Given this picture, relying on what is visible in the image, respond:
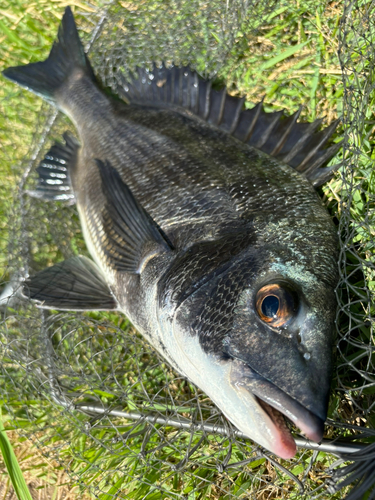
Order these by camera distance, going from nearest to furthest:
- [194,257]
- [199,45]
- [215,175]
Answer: [194,257] < [215,175] < [199,45]

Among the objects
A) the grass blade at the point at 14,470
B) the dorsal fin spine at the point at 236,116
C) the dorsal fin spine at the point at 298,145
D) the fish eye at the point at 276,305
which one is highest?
the dorsal fin spine at the point at 236,116

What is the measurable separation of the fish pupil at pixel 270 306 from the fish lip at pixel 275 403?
0.64 ft

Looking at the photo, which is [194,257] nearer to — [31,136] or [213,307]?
[213,307]

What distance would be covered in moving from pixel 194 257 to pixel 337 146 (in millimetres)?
1082

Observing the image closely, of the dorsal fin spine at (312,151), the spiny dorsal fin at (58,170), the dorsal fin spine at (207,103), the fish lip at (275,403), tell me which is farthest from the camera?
the spiny dorsal fin at (58,170)

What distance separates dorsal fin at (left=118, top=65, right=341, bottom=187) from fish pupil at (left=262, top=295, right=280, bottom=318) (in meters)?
1.03

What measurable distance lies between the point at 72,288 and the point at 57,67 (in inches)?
71.8

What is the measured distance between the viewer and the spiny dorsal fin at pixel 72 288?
2.60 metres

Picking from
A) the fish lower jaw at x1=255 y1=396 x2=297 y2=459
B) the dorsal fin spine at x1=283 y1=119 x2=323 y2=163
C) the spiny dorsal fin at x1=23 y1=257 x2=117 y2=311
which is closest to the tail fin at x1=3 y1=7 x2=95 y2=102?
the spiny dorsal fin at x1=23 y1=257 x2=117 y2=311

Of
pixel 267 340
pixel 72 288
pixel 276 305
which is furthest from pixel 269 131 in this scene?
pixel 72 288

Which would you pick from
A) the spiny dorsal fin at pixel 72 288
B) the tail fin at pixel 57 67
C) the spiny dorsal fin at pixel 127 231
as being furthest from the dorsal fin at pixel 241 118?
the spiny dorsal fin at pixel 72 288

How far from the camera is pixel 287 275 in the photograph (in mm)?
1604

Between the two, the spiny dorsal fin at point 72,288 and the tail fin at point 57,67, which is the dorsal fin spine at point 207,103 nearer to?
the tail fin at point 57,67

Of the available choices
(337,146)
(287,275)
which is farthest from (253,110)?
(287,275)
